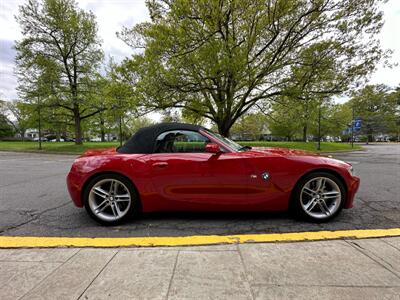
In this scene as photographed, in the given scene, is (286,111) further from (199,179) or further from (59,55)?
(59,55)

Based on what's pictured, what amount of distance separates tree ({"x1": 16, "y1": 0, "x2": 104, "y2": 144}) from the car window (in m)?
20.7

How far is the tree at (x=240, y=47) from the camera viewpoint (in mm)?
11711

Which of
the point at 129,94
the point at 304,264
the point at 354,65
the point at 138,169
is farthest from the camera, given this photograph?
the point at 129,94

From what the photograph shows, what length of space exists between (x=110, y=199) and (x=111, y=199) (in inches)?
0.6

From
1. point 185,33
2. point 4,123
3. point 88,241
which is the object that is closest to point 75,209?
point 88,241

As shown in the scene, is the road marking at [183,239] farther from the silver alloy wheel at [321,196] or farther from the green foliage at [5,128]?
the green foliage at [5,128]

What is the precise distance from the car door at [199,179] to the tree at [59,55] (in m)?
21.0

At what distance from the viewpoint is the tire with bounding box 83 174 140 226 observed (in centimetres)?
315

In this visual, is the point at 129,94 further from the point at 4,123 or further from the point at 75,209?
the point at 4,123

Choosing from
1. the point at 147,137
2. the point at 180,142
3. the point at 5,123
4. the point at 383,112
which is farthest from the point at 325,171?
the point at 5,123

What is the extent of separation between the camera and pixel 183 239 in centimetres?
268

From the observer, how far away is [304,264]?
2158 mm

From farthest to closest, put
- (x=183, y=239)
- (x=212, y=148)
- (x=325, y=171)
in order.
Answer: (x=325, y=171), (x=212, y=148), (x=183, y=239)

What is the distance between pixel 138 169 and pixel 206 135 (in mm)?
1077
